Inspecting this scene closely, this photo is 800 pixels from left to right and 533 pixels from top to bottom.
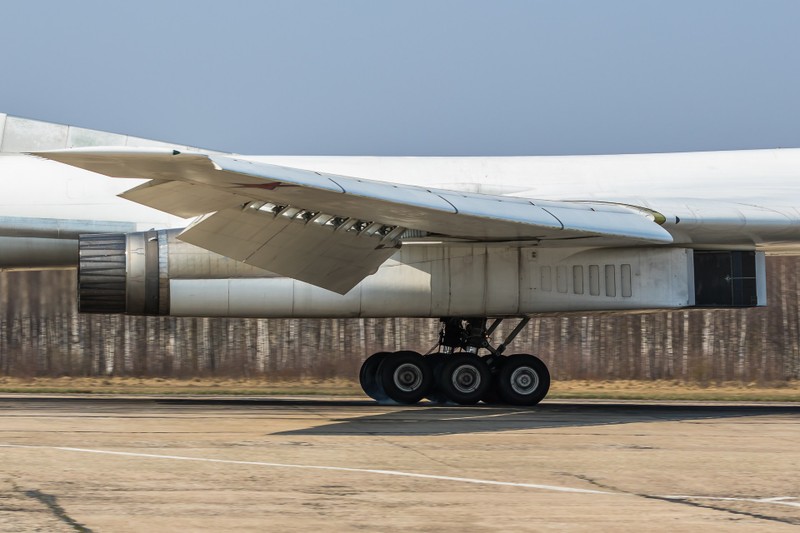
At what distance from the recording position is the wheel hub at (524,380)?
15367 mm

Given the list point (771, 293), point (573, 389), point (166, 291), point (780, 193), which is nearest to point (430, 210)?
point (166, 291)

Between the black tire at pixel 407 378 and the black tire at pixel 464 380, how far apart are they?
1.16 ft

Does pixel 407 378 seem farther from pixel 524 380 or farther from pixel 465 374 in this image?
pixel 524 380

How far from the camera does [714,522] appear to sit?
21.5ft

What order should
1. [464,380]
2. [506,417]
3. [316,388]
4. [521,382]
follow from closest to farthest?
[506,417], [464,380], [521,382], [316,388]

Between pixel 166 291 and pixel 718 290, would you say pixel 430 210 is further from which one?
pixel 718 290

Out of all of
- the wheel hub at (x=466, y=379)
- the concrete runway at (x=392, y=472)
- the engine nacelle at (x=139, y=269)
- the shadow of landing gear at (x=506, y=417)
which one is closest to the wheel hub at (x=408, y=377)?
the shadow of landing gear at (x=506, y=417)

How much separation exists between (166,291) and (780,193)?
Answer: 9294 millimetres

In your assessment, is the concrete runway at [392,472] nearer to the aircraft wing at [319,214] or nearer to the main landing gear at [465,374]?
the main landing gear at [465,374]

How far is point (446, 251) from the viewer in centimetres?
1491

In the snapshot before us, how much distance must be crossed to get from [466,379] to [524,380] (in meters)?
0.86

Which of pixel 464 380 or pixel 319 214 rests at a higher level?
pixel 319 214

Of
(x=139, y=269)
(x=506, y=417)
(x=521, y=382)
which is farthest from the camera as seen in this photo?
(x=521, y=382)

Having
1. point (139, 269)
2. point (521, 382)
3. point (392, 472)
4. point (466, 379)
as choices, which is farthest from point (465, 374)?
point (392, 472)
